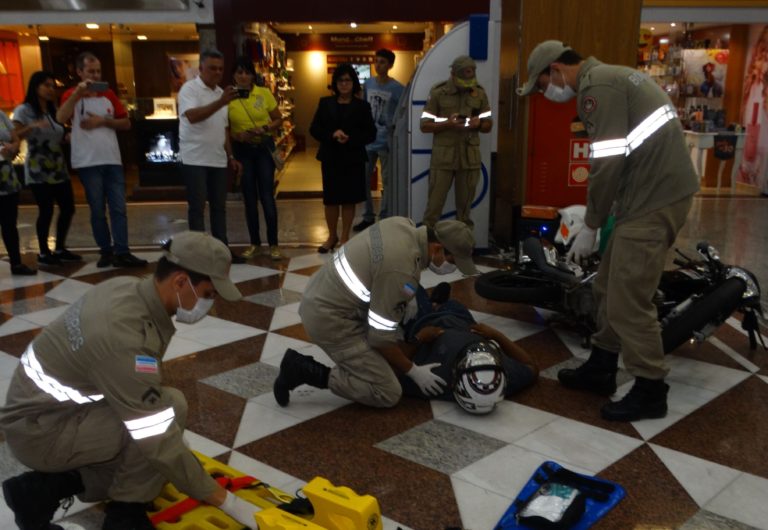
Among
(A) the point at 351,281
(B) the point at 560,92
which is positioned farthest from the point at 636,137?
(A) the point at 351,281

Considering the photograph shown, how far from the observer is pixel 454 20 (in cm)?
870

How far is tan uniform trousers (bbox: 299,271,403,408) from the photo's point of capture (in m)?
2.90

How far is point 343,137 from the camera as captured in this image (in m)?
5.63

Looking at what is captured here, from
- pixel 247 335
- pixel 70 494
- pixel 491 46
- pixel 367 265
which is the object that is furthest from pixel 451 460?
pixel 491 46

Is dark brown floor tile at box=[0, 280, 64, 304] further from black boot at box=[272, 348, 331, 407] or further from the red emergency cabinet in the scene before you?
the red emergency cabinet

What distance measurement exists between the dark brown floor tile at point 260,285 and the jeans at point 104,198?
1168mm

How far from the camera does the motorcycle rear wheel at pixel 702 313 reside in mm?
3303

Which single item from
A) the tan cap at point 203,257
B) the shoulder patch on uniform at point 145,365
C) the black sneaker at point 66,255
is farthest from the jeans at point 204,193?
the shoulder patch on uniform at point 145,365

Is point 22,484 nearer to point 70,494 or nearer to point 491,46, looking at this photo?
point 70,494

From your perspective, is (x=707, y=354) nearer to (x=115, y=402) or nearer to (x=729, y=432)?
(x=729, y=432)

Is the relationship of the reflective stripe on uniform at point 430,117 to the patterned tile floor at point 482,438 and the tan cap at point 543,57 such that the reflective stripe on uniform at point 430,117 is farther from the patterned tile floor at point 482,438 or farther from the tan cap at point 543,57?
the tan cap at point 543,57

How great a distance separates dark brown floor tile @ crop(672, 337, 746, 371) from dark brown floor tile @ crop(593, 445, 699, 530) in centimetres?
112

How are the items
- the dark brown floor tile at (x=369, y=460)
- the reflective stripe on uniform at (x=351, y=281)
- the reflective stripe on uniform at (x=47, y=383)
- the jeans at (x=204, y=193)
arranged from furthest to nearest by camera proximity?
1. the jeans at (x=204, y=193)
2. the reflective stripe on uniform at (x=351, y=281)
3. the dark brown floor tile at (x=369, y=460)
4. the reflective stripe on uniform at (x=47, y=383)

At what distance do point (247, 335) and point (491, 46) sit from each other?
10.1ft
